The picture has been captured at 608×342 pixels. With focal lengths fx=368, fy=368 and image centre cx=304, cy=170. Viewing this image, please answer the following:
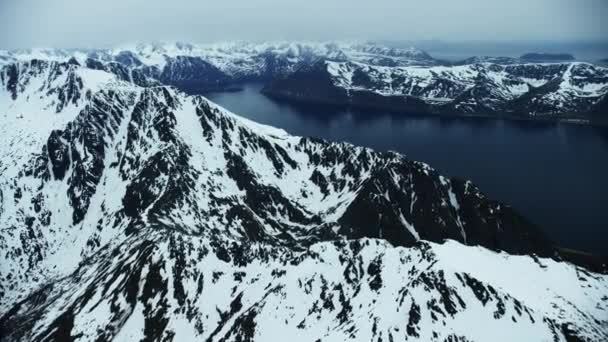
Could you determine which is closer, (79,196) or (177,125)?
(79,196)

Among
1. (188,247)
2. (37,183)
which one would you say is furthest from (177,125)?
(188,247)

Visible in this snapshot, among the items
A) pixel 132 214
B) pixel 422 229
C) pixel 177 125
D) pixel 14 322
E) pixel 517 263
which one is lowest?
pixel 14 322

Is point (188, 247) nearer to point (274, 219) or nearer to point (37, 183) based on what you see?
point (274, 219)

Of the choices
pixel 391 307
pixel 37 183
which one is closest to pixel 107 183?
pixel 37 183

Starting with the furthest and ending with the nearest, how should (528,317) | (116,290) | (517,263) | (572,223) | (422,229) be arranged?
(572,223)
(422,229)
(116,290)
(517,263)
(528,317)

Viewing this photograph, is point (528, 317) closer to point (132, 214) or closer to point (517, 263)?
point (517, 263)

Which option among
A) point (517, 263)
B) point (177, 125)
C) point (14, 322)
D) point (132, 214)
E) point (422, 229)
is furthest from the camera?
point (177, 125)

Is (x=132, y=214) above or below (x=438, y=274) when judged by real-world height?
below
